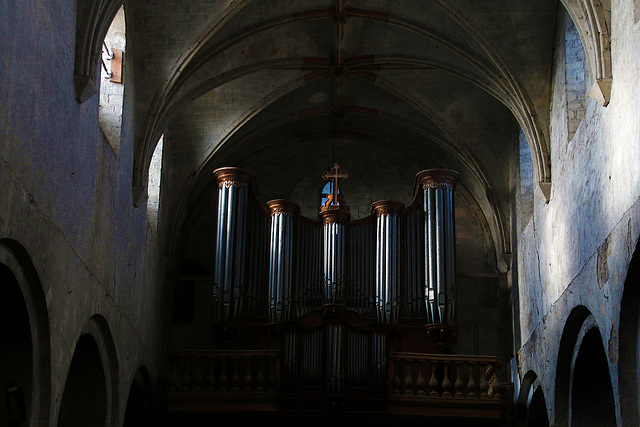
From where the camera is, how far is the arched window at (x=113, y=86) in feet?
48.7

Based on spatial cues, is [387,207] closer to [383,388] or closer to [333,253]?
[333,253]

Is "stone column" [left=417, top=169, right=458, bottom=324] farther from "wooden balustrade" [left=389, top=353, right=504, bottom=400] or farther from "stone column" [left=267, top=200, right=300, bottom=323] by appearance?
"stone column" [left=267, top=200, right=300, bottom=323]

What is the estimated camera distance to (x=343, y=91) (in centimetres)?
2078

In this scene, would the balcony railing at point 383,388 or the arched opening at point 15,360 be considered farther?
the balcony railing at point 383,388

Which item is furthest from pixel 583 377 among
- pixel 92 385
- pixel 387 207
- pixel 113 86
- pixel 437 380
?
pixel 113 86

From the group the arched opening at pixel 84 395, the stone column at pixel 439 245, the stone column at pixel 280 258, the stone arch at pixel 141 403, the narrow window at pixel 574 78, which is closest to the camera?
the arched opening at pixel 84 395

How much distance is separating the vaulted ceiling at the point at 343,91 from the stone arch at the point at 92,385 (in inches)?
121

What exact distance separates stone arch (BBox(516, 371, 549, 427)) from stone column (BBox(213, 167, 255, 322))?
5389 millimetres

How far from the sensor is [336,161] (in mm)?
22469

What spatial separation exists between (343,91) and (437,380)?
22.4 feet

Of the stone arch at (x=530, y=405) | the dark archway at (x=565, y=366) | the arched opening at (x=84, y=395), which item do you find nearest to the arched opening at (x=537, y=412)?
the stone arch at (x=530, y=405)

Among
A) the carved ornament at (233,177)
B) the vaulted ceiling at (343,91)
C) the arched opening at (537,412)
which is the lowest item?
the arched opening at (537,412)

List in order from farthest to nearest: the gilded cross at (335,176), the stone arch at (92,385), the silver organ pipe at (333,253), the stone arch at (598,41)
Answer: the gilded cross at (335,176) < the silver organ pipe at (333,253) < the stone arch at (92,385) < the stone arch at (598,41)

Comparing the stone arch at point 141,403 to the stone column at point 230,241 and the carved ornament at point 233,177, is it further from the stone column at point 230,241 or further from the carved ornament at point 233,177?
the carved ornament at point 233,177
